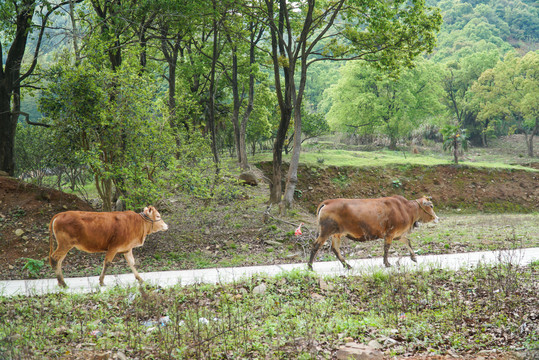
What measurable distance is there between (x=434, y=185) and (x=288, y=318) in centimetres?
2362

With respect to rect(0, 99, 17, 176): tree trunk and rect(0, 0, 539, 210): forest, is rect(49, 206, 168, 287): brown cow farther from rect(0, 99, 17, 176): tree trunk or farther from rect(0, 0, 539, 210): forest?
rect(0, 99, 17, 176): tree trunk

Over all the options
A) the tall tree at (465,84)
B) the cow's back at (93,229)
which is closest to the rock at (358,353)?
the cow's back at (93,229)

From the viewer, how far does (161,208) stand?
1614cm

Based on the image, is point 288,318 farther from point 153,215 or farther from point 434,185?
point 434,185

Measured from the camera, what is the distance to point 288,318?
6.49 meters

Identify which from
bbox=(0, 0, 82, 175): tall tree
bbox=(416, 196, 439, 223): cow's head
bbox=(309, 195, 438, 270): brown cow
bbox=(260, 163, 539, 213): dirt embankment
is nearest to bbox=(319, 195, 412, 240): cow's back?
bbox=(309, 195, 438, 270): brown cow

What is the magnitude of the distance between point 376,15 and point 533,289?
11632 millimetres

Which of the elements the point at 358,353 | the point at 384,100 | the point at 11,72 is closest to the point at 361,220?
the point at 358,353

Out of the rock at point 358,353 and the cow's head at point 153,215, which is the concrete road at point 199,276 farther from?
the rock at point 358,353

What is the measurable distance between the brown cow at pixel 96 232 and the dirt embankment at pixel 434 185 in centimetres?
1590

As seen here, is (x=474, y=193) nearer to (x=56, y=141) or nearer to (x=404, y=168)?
(x=404, y=168)

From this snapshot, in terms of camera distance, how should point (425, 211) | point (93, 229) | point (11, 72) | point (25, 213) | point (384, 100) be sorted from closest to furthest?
1. point (93, 229)
2. point (425, 211)
3. point (25, 213)
4. point (11, 72)
5. point (384, 100)

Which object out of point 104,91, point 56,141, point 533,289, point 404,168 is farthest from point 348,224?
point 404,168

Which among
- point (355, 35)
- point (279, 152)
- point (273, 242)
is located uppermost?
point (355, 35)
